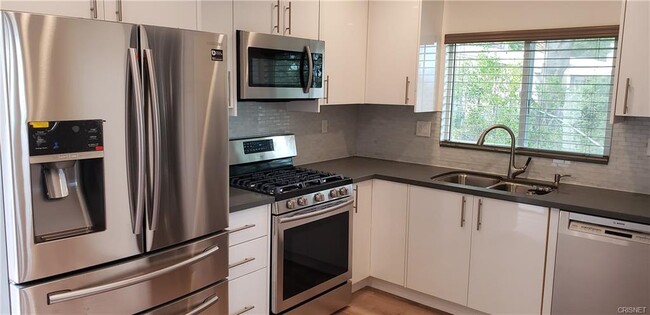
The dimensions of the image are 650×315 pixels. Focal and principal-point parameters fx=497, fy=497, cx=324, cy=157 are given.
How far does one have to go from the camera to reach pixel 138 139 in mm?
1812

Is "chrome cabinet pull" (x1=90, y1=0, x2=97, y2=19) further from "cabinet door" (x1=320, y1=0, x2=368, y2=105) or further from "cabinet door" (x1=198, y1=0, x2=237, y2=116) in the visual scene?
"cabinet door" (x1=320, y1=0, x2=368, y2=105)

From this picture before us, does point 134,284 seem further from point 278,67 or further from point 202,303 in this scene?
point 278,67

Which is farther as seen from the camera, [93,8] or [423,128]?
[423,128]

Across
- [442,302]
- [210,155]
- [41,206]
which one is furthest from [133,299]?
[442,302]

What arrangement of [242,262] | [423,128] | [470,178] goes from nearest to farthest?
[242,262] < [470,178] < [423,128]

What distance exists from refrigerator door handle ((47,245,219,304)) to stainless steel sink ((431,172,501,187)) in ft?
5.88

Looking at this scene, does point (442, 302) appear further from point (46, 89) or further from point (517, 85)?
point (46, 89)

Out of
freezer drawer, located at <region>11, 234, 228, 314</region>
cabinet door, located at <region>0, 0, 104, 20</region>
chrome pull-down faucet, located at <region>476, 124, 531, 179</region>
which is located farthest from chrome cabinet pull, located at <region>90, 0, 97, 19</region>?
chrome pull-down faucet, located at <region>476, 124, 531, 179</region>

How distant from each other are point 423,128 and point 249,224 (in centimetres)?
175

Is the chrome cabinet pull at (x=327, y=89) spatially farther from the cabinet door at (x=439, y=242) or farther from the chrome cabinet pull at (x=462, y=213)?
the chrome cabinet pull at (x=462, y=213)

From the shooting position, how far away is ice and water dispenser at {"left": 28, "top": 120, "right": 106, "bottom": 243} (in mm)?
1593

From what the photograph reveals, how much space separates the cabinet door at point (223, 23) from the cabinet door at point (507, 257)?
61.3 inches

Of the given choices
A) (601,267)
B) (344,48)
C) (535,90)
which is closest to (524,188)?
(535,90)

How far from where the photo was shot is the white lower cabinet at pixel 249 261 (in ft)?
8.10
